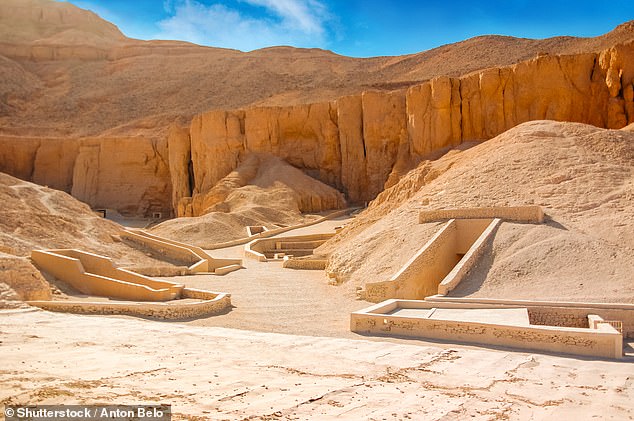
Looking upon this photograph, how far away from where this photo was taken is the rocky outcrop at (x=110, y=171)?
4669 centimetres

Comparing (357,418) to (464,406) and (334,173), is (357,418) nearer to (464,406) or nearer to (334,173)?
(464,406)

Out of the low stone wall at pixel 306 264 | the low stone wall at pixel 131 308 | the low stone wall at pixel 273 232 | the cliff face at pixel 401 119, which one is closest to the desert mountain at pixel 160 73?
the cliff face at pixel 401 119

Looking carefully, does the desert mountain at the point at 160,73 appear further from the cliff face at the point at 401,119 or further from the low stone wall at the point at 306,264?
the low stone wall at the point at 306,264

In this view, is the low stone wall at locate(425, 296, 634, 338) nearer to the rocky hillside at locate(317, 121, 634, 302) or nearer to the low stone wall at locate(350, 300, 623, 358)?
the rocky hillside at locate(317, 121, 634, 302)

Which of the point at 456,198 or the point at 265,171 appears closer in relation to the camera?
the point at 456,198

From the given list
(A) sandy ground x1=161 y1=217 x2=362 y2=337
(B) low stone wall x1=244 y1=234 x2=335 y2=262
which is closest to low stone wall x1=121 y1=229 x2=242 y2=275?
(A) sandy ground x1=161 y1=217 x2=362 y2=337

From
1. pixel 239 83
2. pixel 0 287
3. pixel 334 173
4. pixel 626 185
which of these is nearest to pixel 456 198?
pixel 626 185

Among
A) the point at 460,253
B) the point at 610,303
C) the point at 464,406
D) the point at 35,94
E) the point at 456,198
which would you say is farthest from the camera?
the point at 35,94

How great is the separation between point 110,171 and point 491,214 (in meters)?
37.5

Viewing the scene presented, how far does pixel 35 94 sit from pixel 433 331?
227 ft

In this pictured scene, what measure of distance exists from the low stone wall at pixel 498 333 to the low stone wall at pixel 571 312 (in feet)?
6.17

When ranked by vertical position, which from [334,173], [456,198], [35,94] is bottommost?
[456,198]

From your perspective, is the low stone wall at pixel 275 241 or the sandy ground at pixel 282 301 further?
the low stone wall at pixel 275 241

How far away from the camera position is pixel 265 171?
1532 inches
